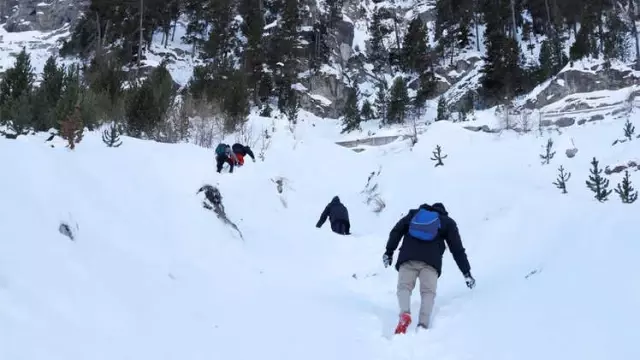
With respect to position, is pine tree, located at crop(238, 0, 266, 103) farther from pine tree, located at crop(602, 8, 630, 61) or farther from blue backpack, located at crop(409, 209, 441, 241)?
blue backpack, located at crop(409, 209, 441, 241)

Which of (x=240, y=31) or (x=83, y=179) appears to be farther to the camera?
(x=240, y=31)

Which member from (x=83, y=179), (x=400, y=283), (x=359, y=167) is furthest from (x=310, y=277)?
(x=359, y=167)

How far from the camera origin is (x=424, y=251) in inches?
169

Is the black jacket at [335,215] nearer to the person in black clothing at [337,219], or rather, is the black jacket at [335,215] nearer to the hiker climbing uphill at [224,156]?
the person in black clothing at [337,219]

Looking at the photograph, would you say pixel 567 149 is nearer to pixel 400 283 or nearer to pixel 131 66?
A: pixel 400 283

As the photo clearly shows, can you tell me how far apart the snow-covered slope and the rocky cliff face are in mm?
33969

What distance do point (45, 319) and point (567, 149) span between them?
560 inches

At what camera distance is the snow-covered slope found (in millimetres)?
2605

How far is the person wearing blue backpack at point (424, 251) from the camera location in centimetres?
416

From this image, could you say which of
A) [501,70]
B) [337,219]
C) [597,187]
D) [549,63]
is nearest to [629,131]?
[597,187]

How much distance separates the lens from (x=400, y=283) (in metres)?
4.25

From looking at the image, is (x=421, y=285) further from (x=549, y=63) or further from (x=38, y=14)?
(x=38, y=14)

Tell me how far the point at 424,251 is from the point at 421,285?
29 centimetres

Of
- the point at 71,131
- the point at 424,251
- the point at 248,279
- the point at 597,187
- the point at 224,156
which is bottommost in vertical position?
the point at 248,279
